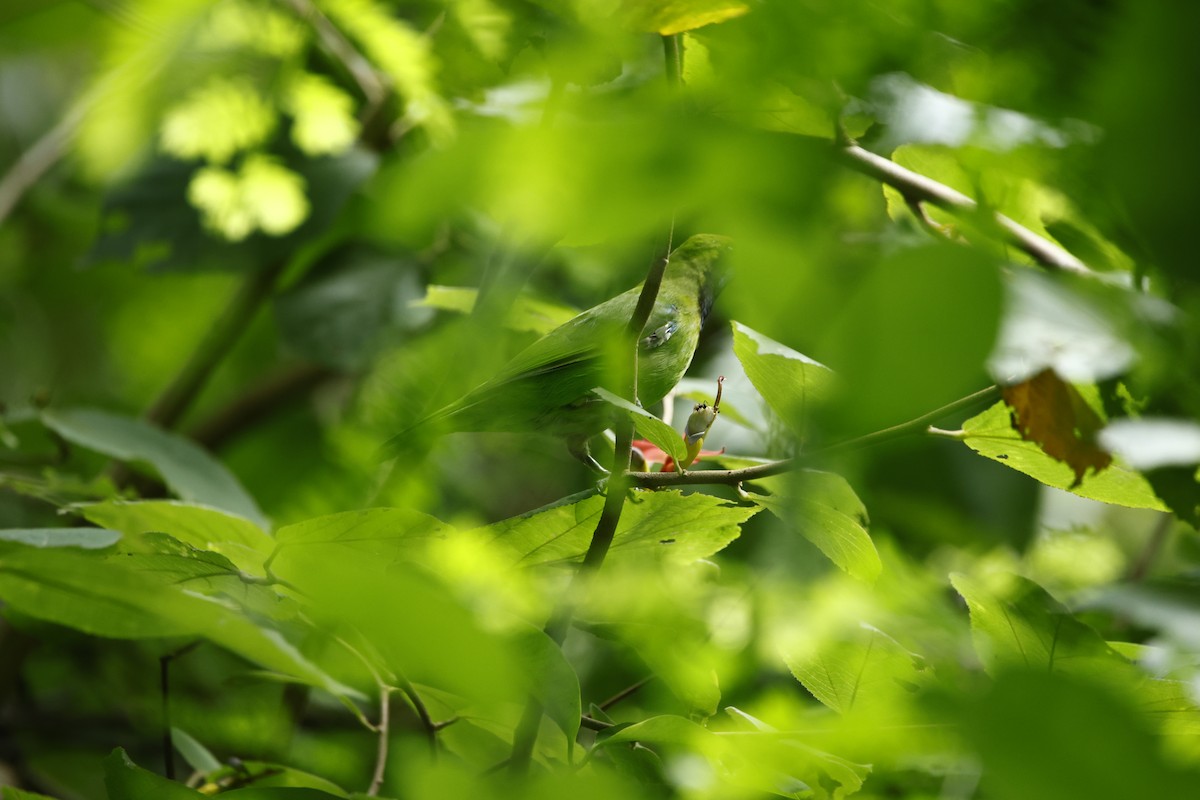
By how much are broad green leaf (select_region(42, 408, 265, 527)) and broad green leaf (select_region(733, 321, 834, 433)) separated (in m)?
0.71

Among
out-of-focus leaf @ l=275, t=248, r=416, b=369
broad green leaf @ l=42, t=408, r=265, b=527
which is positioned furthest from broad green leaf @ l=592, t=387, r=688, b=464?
out-of-focus leaf @ l=275, t=248, r=416, b=369

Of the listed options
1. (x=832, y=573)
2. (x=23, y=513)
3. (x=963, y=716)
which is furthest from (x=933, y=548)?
(x=23, y=513)

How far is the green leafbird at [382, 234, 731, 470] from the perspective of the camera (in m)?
0.86

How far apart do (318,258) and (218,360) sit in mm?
234

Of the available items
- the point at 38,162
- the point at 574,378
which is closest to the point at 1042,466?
the point at 574,378

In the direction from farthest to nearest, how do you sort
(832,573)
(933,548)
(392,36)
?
(933,548), (392,36), (832,573)

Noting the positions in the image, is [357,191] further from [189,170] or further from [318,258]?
[189,170]

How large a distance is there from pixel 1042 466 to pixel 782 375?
6.9 inches

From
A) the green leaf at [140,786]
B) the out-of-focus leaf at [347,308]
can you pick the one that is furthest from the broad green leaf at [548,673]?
the out-of-focus leaf at [347,308]

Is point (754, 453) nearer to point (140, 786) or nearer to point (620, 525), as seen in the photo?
point (620, 525)

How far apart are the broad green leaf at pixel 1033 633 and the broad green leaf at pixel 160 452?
31.7 inches

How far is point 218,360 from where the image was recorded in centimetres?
154

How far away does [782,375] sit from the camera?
0.56 m

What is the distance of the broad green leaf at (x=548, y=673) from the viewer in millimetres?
469
